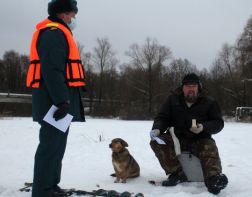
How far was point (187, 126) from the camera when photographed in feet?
14.4

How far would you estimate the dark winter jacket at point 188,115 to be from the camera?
428cm

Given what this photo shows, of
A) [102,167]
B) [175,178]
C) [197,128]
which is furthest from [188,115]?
[102,167]

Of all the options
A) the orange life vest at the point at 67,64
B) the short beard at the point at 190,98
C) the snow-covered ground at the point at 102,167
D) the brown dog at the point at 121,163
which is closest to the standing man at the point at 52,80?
the orange life vest at the point at 67,64

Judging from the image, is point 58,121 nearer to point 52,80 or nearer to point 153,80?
point 52,80

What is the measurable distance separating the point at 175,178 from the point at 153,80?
33343 millimetres

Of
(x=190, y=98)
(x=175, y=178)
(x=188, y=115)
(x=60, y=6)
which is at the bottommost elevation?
(x=175, y=178)

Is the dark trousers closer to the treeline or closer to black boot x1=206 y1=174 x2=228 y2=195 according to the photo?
black boot x1=206 y1=174 x2=228 y2=195

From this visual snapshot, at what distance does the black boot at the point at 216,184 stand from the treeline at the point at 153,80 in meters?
24.9

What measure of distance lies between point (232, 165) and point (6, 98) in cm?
3715

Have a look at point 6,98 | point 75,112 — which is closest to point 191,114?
point 75,112

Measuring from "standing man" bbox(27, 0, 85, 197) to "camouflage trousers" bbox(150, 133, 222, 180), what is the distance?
1.30 metres

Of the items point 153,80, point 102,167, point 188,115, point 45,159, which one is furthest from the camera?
point 153,80

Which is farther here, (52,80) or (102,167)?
(102,167)

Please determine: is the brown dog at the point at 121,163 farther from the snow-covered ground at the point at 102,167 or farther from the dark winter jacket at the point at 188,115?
the dark winter jacket at the point at 188,115
